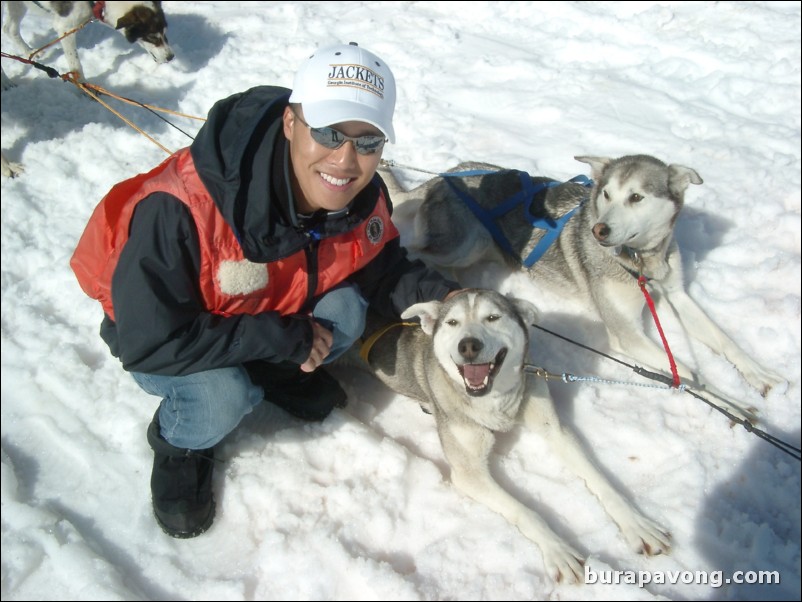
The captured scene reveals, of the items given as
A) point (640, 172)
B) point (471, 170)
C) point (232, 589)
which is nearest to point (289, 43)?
point (471, 170)

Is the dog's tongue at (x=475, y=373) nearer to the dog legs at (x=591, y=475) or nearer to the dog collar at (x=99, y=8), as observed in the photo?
the dog legs at (x=591, y=475)

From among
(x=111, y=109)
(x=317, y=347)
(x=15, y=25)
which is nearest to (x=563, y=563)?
(x=317, y=347)

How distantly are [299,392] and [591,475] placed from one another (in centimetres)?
151

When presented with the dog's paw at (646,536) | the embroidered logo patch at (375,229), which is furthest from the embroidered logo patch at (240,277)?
the dog's paw at (646,536)

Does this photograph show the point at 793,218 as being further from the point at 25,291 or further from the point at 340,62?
the point at 25,291

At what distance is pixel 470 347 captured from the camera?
2514 millimetres

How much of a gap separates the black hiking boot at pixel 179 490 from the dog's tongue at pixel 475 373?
130 cm

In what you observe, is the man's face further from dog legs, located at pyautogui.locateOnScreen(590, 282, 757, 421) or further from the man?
dog legs, located at pyautogui.locateOnScreen(590, 282, 757, 421)

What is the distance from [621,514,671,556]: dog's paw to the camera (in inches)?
101

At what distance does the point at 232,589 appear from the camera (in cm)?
242

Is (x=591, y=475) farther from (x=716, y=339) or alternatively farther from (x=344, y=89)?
(x=344, y=89)

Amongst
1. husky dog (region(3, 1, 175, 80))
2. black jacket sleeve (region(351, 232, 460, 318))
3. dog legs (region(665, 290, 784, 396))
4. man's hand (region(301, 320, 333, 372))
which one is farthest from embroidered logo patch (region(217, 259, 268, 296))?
husky dog (region(3, 1, 175, 80))

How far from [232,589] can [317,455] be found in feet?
2.46

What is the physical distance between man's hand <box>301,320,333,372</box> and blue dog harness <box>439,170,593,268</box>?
183cm
